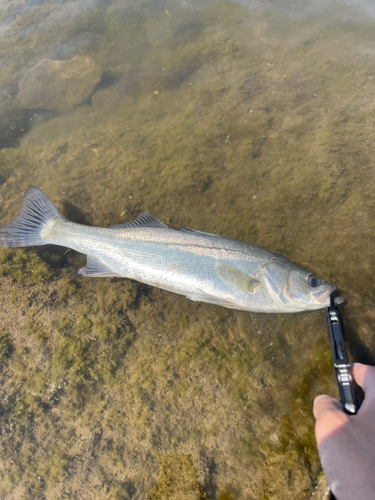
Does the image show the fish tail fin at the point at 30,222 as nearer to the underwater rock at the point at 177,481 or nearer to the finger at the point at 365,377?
the underwater rock at the point at 177,481

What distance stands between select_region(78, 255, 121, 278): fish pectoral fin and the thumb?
2732 mm

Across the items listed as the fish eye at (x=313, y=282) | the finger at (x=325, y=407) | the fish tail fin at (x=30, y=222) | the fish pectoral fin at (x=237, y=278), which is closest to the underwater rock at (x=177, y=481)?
the finger at (x=325, y=407)

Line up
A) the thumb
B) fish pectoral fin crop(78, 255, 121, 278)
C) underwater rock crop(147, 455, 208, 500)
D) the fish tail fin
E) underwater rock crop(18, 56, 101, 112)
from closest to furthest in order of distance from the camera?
the thumb
underwater rock crop(147, 455, 208, 500)
fish pectoral fin crop(78, 255, 121, 278)
the fish tail fin
underwater rock crop(18, 56, 101, 112)

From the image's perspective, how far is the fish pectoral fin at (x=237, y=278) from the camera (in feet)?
→ 10.2

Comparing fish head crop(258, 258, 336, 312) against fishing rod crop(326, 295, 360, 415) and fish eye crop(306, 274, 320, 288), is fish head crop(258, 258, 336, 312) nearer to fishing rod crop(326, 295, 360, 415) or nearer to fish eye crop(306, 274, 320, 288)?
fish eye crop(306, 274, 320, 288)

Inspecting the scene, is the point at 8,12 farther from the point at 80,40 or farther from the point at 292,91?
the point at 292,91

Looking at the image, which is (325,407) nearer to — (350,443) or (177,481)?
(350,443)

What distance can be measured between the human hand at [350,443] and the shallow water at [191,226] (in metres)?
0.39

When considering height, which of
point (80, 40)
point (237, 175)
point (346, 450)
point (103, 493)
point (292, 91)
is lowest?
point (103, 493)

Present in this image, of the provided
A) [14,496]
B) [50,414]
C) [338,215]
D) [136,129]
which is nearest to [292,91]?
[338,215]

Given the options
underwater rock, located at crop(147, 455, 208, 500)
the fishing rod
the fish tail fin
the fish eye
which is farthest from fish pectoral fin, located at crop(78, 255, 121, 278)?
the fishing rod

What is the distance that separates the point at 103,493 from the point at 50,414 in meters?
1.05

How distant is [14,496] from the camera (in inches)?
115

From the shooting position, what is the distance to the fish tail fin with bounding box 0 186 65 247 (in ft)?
12.1
